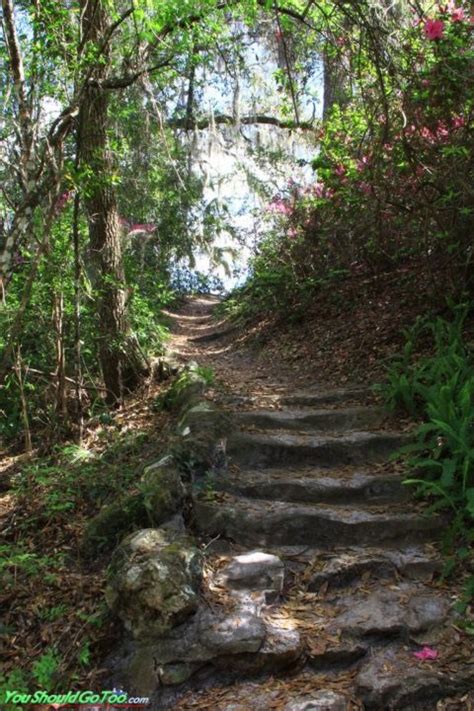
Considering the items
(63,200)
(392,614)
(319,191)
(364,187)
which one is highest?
(319,191)

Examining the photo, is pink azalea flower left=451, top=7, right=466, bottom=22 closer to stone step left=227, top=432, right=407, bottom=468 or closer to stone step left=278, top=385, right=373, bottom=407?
stone step left=278, top=385, right=373, bottom=407

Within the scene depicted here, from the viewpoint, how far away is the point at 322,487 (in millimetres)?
3908

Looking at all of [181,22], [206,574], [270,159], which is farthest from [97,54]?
[270,159]

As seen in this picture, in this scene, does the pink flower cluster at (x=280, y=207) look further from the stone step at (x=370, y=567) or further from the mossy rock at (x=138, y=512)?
the stone step at (x=370, y=567)

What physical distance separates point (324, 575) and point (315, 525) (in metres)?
0.39

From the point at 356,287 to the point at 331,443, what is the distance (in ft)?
11.2

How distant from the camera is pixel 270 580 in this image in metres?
3.20

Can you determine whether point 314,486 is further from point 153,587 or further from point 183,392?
point 183,392

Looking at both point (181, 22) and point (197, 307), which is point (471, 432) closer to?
point (181, 22)

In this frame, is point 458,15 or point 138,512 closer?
point 138,512

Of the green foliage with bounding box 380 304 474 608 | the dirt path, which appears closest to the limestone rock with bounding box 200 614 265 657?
the dirt path

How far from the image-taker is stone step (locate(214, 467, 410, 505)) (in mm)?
3863

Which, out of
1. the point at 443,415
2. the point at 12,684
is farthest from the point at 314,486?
the point at 12,684

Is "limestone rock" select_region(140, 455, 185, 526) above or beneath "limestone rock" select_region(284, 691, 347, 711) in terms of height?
above
